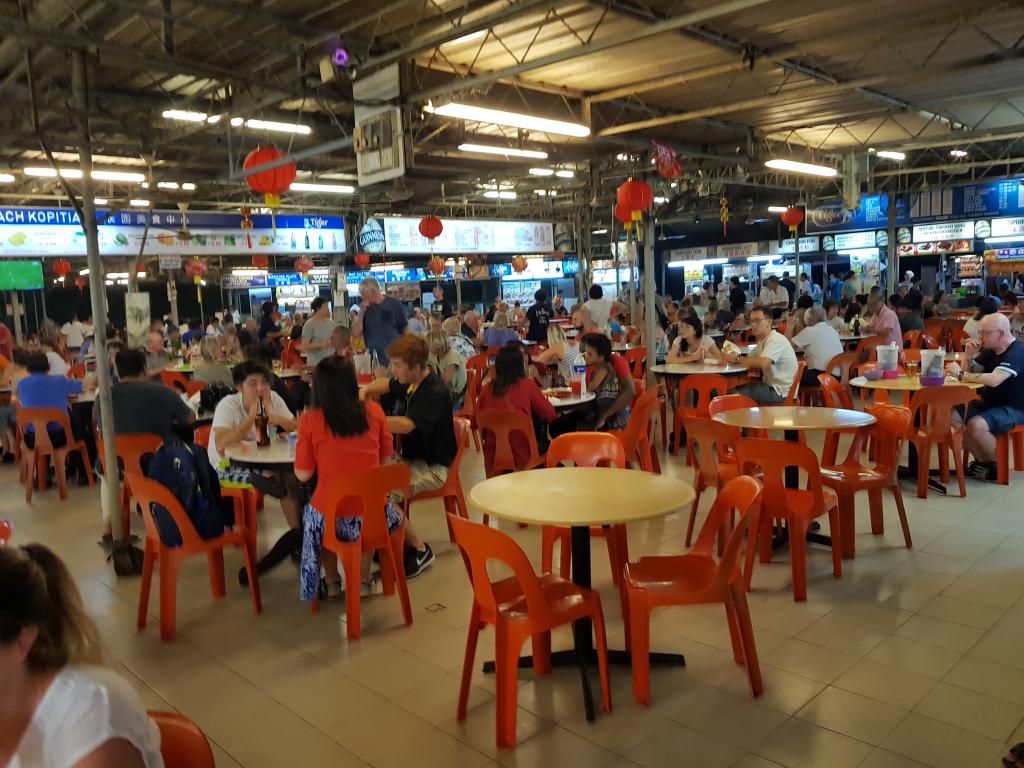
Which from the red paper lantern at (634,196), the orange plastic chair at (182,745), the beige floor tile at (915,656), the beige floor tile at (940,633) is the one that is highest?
the red paper lantern at (634,196)

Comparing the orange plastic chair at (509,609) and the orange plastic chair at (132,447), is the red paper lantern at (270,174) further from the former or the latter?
the orange plastic chair at (509,609)

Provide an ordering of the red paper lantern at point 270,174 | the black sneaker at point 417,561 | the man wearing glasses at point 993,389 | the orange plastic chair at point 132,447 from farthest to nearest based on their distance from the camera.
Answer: the red paper lantern at point 270,174, the man wearing glasses at point 993,389, the orange plastic chair at point 132,447, the black sneaker at point 417,561

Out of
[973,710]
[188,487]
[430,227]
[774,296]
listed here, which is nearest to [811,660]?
[973,710]

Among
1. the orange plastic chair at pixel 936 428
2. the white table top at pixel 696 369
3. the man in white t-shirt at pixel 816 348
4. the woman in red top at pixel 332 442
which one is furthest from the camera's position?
the man in white t-shirt at pixel 816 348

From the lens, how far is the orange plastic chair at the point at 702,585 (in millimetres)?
2818

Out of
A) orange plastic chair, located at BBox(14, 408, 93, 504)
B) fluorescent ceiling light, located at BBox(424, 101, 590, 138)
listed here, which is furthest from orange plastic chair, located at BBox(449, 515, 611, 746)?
orange plastic chair, located at BBox(14, 408, 93, 504)

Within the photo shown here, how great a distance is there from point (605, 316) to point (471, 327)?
189 cm

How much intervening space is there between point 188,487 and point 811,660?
114 inches

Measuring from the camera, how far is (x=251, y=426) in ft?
14.2

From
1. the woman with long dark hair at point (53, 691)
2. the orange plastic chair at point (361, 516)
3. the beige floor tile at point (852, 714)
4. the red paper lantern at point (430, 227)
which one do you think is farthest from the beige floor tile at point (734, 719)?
the red paper lantern at point (430, 227)

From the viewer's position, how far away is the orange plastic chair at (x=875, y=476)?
426 cm

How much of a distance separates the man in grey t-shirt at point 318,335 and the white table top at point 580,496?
6.03m

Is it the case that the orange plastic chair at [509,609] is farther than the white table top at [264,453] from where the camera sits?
No

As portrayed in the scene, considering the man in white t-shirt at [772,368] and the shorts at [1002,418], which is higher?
the man in white t-shirt at [772,368]
